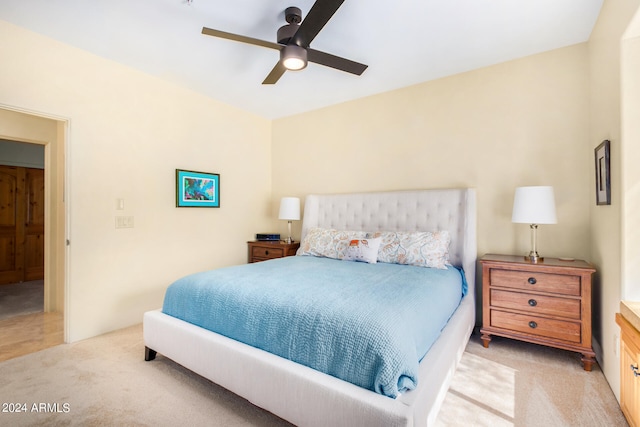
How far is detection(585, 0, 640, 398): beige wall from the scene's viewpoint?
178 centimetres

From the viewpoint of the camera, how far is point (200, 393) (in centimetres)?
193

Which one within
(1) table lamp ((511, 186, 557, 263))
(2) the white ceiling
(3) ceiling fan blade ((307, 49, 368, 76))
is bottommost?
(1) table lamp ((511, 186, 557, 263))

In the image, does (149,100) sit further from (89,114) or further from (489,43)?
(489,43)

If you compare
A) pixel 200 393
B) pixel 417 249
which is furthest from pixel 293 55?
pixel 200 393

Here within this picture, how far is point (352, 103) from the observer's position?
12.7 feet

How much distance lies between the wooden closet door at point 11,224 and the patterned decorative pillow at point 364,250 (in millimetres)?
5775

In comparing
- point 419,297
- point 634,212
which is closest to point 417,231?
point 419,297

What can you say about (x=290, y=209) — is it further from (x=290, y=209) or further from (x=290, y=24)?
(x=290, y=24)

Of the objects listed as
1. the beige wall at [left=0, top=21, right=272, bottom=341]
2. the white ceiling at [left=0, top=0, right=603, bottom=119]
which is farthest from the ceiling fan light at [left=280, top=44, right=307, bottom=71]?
the beige wall at [left=0, top=21, right=272, bottom=341]

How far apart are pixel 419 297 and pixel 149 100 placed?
327cm

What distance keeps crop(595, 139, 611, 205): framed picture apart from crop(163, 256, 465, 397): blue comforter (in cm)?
115

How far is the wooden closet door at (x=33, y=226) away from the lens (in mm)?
5211

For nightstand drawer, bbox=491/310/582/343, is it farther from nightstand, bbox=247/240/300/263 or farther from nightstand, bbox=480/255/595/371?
nightstand, bbox=247/240/300/263

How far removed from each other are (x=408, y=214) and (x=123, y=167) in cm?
298
